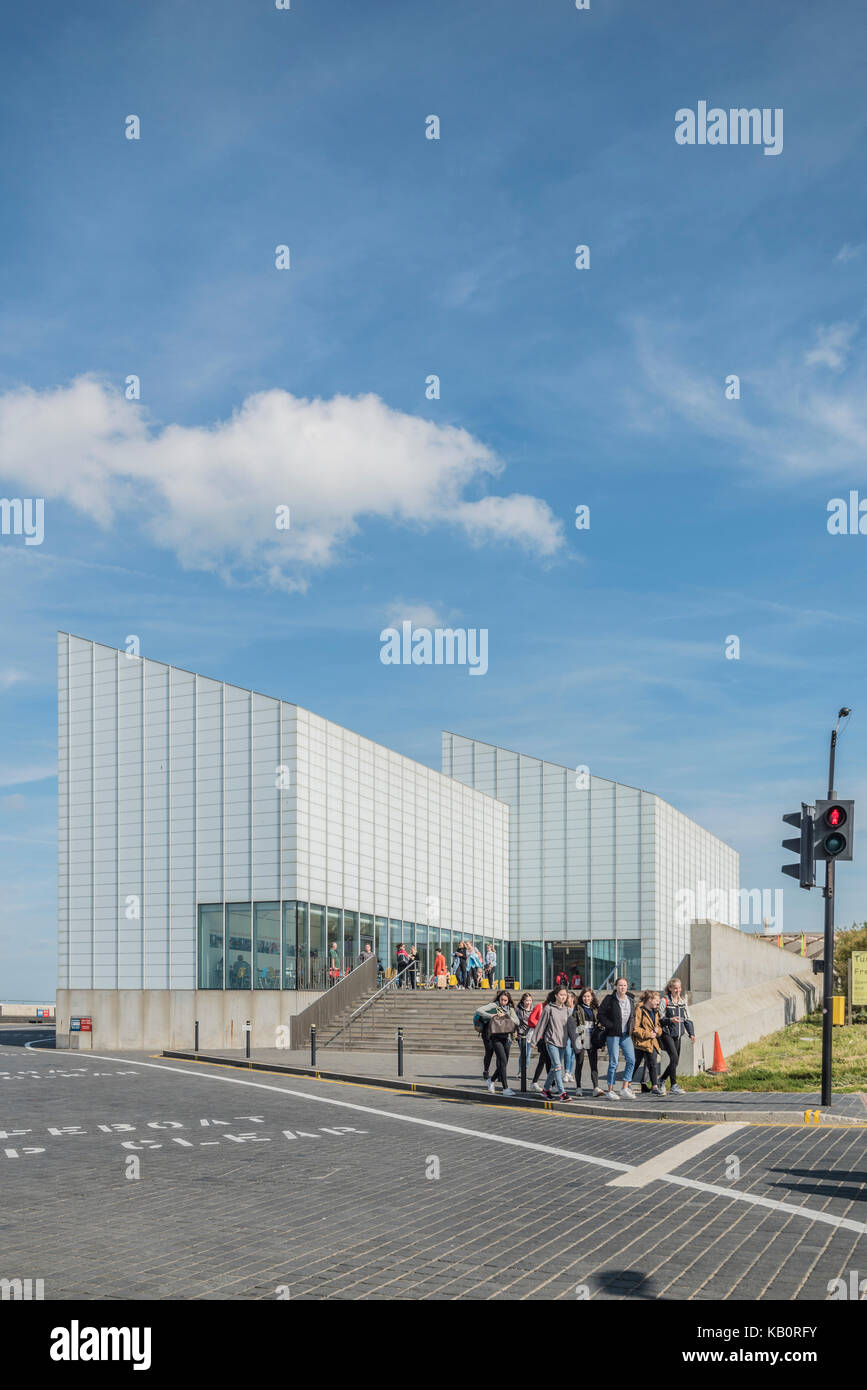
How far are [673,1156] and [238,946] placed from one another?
30.8 meters

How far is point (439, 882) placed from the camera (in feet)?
188

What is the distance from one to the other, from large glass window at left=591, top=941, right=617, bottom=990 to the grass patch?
73.8ft

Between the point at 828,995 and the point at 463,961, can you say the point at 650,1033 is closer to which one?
the point at 828,995

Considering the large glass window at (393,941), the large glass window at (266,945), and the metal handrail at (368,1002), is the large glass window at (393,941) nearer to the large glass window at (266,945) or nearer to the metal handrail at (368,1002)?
the metal handrail at (368,1002)

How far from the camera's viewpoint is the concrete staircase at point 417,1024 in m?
33.8

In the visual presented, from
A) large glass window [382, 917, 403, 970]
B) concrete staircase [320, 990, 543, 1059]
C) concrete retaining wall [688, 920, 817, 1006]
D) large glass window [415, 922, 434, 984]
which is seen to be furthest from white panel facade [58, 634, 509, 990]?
concrete retaining wall [688, 920, 817, 1006]

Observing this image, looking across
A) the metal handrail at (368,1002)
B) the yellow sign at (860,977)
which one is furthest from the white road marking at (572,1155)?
the yellow sign at (860,977)

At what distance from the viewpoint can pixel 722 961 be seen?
3622 cm

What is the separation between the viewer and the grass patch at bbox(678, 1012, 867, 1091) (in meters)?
21.1

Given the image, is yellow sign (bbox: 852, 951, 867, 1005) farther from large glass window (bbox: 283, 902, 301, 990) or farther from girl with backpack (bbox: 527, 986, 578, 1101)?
girl with backpack (bbox: 527, 986, 578, 1101)

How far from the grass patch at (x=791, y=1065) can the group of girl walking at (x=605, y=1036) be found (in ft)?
3.85

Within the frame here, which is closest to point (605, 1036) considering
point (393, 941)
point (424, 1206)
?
point (424, 1206)
